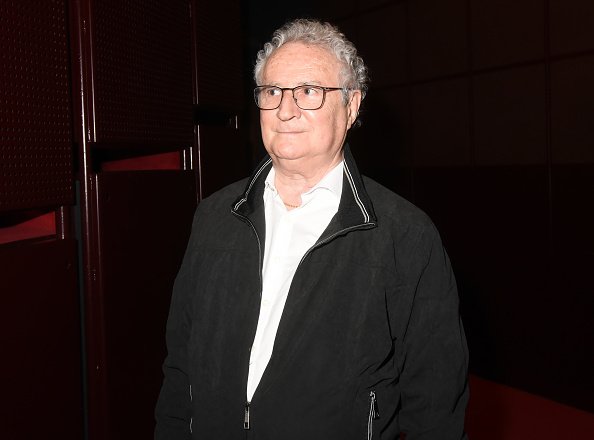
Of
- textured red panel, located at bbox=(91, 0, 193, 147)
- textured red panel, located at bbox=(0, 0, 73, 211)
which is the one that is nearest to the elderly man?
textured red panel, located at bbox=(0, 0, 73, 211)

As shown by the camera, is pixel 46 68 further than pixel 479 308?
No

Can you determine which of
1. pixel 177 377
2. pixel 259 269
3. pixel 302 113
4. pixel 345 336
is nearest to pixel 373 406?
pixel 345 336

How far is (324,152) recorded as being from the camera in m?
1.34

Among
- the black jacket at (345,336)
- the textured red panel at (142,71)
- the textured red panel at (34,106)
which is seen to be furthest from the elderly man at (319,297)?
the textured red panel at (142,71)

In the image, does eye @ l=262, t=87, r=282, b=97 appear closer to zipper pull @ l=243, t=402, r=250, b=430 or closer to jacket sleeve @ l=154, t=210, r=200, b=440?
jacket sleeve @ l=154, t=210, r=200, b=440

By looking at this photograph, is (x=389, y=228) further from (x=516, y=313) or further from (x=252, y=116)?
(x=252, y=116)

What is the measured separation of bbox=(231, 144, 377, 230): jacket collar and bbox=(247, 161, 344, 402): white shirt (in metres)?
0.03

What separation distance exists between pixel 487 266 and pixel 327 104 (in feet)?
9.18

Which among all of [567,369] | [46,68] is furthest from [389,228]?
[567,369]

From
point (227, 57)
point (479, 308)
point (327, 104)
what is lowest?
point (479, 308)

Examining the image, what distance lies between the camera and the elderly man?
124cm

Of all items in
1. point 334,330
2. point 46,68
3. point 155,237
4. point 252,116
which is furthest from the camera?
point 252,116

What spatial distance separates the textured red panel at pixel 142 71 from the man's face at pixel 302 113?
2.94ft

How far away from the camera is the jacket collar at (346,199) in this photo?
129 cm
